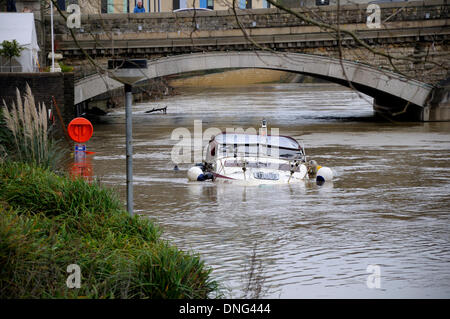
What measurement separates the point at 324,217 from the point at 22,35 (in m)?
18.7

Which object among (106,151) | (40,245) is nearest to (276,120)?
(106,151)

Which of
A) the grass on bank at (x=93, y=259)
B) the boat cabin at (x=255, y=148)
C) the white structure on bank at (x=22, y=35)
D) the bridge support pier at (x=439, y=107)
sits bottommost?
the bridge support pier at (x=439, y=107)

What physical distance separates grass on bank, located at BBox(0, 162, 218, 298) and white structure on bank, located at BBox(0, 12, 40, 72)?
64.9 ft

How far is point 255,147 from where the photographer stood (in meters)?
18.6

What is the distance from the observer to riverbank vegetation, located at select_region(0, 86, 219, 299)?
7719 millimetres

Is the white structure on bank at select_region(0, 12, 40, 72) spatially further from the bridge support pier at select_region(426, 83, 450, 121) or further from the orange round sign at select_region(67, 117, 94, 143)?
the bridge support pier at select_region(426, 83, 450, 121)

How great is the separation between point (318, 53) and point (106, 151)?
14.8m

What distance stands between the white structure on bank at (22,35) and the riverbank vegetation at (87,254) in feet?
63.4

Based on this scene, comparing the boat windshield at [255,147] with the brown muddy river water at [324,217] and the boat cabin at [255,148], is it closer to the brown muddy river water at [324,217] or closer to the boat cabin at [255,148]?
the boat cabin at [255,148]

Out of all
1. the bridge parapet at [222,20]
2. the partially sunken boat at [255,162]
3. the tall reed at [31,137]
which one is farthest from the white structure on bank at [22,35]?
the tall reed at [31,137]

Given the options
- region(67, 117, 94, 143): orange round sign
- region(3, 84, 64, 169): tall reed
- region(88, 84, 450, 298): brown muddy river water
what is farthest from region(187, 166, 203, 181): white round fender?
region(67, 117, 94, 143): orange round sign

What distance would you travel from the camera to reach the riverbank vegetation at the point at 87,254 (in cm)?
772

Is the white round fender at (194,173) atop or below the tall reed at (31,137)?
below
